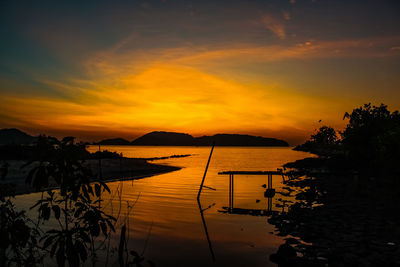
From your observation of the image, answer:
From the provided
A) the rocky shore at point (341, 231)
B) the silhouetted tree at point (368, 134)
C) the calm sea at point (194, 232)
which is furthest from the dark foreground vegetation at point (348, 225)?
the silhouetted tree at point (368, 134)

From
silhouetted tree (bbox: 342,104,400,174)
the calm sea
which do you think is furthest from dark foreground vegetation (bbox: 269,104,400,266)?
silhouetted tree (bbox: 342,104,400,174)

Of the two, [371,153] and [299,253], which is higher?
[371,153]

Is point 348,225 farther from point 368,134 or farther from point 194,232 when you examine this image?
point 368,134

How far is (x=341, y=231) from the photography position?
657 inches

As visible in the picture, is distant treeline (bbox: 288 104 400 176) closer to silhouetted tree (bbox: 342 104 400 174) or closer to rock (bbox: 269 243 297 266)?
silhouetted tree (bbox: 342 104 400 174)

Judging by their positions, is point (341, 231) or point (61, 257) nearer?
point (61, 257)

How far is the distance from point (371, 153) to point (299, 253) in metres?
46.0

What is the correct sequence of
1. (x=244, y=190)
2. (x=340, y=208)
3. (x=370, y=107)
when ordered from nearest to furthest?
(x=340, y=208) < (x=244, y=190) < (x=370, y=107)

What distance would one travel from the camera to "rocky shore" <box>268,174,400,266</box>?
40.9 feet

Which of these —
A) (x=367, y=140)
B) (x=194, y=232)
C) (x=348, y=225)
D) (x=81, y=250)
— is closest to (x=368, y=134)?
(x=367, y=140)

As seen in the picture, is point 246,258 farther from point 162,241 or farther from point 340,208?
point 340,208

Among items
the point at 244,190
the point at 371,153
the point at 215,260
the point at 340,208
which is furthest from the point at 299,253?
the point at 371,153

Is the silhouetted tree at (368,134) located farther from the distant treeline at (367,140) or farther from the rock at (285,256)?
the rock at (285,256)

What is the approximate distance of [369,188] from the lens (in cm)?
3541
